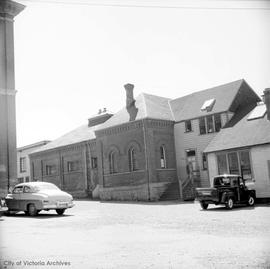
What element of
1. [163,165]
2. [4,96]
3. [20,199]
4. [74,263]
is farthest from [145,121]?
[74,263]

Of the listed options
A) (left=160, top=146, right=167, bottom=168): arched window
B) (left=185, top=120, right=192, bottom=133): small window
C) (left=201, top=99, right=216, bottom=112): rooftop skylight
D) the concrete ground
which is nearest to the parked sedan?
the concrete ground

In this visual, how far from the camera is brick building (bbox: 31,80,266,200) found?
94.3 ft

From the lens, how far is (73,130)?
4269cm

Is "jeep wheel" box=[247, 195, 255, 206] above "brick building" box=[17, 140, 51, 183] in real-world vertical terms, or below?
below

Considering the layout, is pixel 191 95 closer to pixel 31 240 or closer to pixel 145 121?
pixel 145 121

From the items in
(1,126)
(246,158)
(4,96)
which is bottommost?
(246,158)

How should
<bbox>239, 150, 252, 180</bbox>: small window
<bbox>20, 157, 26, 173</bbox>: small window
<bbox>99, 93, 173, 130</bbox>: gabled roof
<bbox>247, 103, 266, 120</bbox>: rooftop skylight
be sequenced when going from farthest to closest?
<bbox>20, 157, 26, 173</bbox>: small window < <bbox>99, 93, 173, 130</bbox>: gabled roof < <bbox>247, 103, 266, 120</bbox>: rooftop skylight < <bbox>239, 150, 252, 180</bbox>: small window

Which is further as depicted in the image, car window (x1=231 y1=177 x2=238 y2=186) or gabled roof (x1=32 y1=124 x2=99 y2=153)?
gabled roof (x1=32 y1=124 x2=99 y2=153)

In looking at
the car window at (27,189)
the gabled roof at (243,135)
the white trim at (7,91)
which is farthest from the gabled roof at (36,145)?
the car window at (27,189)

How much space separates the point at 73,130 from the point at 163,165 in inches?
627

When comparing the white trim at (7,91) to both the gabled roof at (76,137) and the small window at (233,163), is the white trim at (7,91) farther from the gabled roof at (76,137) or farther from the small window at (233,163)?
the small window at (233,163)

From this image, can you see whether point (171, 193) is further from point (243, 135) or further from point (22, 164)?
point (22, 164)

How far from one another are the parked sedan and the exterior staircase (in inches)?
463

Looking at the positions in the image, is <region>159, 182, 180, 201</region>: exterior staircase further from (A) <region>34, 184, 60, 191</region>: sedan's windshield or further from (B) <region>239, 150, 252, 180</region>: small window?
(A) <region>34, 184, 60, 191</region>: sedan's windshield
